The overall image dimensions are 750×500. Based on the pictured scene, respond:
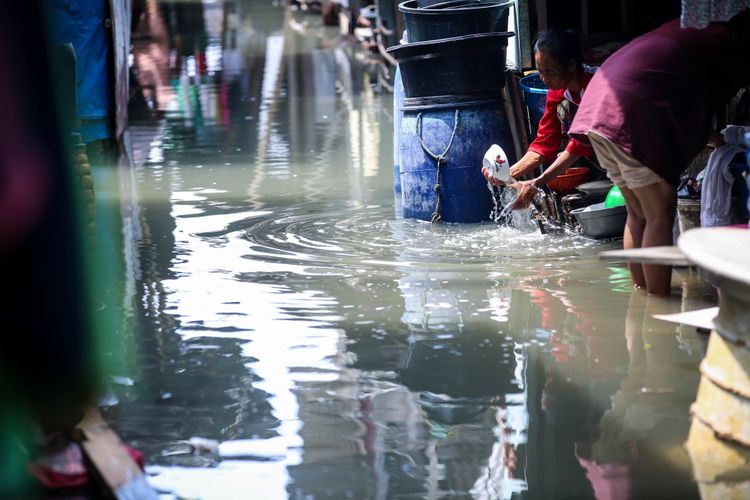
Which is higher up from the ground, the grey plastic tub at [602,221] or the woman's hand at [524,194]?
the woman's hand at [524,194]

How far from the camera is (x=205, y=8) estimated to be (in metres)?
43.2

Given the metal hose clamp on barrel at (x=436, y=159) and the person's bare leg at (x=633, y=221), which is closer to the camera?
the person's bare leg at (x=633, y=221)

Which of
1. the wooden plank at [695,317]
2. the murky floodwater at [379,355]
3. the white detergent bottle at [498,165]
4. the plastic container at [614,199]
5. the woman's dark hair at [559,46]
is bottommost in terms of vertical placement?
the murky floodwater at [379,355]

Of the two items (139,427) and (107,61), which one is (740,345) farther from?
(107,61)

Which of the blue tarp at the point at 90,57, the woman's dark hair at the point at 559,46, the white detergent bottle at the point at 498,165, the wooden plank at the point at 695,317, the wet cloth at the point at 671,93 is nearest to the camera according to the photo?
the wooden plank at the point at 695,317

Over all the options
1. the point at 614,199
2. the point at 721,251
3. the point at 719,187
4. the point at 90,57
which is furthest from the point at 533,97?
the point at 90,57

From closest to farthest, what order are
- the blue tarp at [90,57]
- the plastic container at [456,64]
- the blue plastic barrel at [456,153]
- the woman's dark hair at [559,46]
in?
the woman's dark hair at [559,46], the plastic container at [456,64], the blue plastic barrel at [456,153], the blue tarp at [90,57]

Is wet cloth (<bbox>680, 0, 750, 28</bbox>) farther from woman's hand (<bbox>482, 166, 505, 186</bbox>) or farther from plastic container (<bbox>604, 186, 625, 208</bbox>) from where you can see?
woman's hand (<bbox>482, 166, 505, 186</bbox>)

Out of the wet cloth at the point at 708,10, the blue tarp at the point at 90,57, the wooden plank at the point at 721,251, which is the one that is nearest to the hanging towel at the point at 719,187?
the wet cloth at the point at 708,10

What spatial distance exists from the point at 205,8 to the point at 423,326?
38.8 meters

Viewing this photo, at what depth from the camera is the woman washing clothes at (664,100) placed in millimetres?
5930

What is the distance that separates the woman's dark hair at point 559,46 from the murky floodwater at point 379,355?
130 centimetres

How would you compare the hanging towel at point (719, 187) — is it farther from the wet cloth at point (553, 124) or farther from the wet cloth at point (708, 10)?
the wet cloth at point (553, 124)

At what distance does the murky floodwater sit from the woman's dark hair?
1297mm
